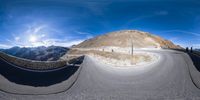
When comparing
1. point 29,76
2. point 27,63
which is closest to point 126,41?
point 27,63

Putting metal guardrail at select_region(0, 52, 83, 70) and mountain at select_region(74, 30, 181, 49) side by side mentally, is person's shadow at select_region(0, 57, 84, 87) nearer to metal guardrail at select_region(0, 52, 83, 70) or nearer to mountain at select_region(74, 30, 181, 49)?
metal guardrail at select_region(0, 52, 83, 70)

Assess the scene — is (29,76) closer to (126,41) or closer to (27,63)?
(27,63)

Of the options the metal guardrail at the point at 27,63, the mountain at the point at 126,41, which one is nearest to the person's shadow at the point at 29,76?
the metal guardrail at the point at 27,63

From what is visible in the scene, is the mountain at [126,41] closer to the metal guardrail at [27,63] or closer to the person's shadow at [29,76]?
the metal guardrail at [27,63]

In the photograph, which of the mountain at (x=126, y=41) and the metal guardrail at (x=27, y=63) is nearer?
the metal guardrail at (x=27, y=63)

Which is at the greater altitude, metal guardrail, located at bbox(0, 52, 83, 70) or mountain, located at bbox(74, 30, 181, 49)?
mountain, located at bbox(74, 30, 181, 49)

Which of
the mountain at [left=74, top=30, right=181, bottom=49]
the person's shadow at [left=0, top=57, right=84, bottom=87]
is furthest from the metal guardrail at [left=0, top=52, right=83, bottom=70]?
the mountain at [left=74, top=30, right=181, bottom=49]

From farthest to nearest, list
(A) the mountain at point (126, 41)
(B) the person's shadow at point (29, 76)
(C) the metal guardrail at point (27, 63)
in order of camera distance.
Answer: (A) the mountain at point (126, 41) < (C) the metal guardrail at point (27, 63) < (B) the person's shadow at point (29, 76)

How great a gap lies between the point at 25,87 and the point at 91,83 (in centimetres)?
425

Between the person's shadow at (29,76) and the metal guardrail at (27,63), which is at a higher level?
the metal guardrail at (27,63)

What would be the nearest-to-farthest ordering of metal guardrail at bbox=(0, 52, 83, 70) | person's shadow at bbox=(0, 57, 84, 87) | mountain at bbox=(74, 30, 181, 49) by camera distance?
1. person's shadow at bbox=(0, 57, 84, 87)
2. metal guardrail at bbox=(0, 52, 83, 70)
3. mountain at bbox=(74, 30, 181, 49)

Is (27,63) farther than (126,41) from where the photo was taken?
No

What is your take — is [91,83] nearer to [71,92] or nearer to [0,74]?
[71,92]

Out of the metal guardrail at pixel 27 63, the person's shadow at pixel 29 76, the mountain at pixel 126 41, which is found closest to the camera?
the person's shadow at pixel 29 76
